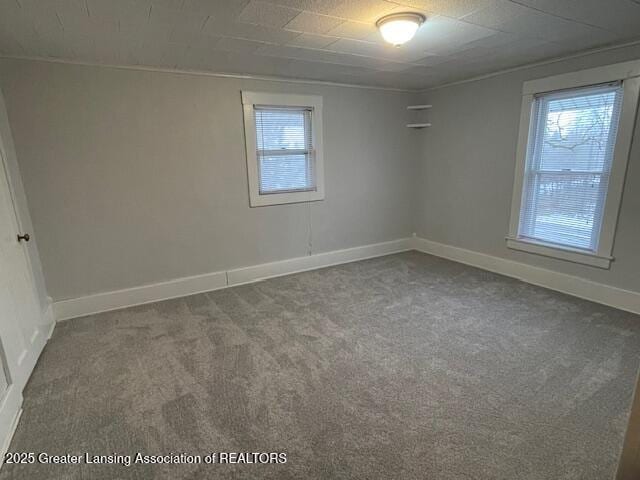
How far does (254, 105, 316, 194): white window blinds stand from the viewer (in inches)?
157

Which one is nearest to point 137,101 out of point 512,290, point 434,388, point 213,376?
point 213,376

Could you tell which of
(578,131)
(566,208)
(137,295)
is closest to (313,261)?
(137,295)

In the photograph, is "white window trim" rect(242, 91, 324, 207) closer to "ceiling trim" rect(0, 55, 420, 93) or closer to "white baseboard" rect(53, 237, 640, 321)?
"ceiling trim" rect(0, 55, 420, 93)

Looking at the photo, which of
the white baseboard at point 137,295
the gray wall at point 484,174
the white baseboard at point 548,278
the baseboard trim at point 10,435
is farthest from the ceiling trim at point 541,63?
the baseboard trim at point 10,435

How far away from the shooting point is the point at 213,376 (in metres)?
2.30

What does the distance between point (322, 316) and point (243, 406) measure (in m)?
1.27

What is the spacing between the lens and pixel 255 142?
3900 mm

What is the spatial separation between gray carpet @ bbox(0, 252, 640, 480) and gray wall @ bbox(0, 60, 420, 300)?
0.61 m

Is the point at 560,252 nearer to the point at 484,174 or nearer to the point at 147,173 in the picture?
the point at 484,174

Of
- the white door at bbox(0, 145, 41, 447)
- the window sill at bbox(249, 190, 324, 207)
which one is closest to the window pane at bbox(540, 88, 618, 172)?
the window sill at bbox(249, 190, 324, 207)

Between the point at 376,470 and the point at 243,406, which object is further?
the point at 243,406

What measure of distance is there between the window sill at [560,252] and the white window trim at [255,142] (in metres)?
2.40

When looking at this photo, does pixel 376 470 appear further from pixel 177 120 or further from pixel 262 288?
pixel 177 120

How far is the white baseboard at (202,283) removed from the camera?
3301 millimetres
